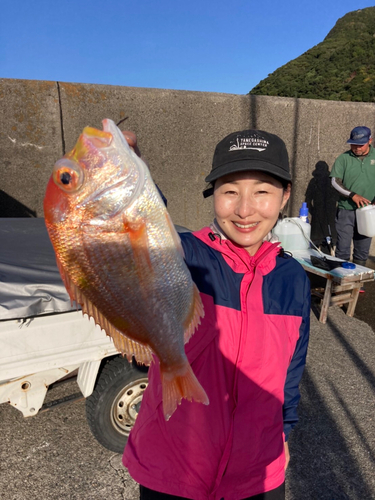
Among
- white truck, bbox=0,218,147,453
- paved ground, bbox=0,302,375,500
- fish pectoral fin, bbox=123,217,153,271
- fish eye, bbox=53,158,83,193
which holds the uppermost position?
fish eye, bbox=53,158,83,193

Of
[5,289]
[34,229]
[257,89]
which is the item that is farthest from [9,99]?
[257,89]

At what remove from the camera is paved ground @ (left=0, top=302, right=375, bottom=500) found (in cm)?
236

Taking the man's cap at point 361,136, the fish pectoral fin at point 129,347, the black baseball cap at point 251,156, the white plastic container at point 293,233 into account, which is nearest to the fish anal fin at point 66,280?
the fish pectoral fin at point 129,347

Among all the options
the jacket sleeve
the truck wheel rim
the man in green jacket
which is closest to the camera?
the jacket sleeve

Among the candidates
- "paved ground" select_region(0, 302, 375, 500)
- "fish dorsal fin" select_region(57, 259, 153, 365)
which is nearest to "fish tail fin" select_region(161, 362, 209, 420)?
"fish dorsal fin" select_region(57, 259, 153, 365)

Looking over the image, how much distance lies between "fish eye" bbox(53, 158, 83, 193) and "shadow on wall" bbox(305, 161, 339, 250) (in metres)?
7.07

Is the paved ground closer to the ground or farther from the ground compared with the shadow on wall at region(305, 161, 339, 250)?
closer to the ground

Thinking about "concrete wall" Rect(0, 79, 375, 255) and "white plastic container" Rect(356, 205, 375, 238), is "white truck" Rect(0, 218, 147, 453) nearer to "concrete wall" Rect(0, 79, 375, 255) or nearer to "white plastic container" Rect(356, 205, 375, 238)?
"concrete wall" Rect(0, 79, 375, 255)

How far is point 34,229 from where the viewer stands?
10.0 feet

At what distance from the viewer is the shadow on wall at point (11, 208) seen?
16.5 feet

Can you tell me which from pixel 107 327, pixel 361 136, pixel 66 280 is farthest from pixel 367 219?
pixel 66 280

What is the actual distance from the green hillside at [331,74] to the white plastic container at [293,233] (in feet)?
53.2

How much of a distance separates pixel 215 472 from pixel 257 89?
2801cm

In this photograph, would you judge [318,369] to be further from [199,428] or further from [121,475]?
[199,428]
